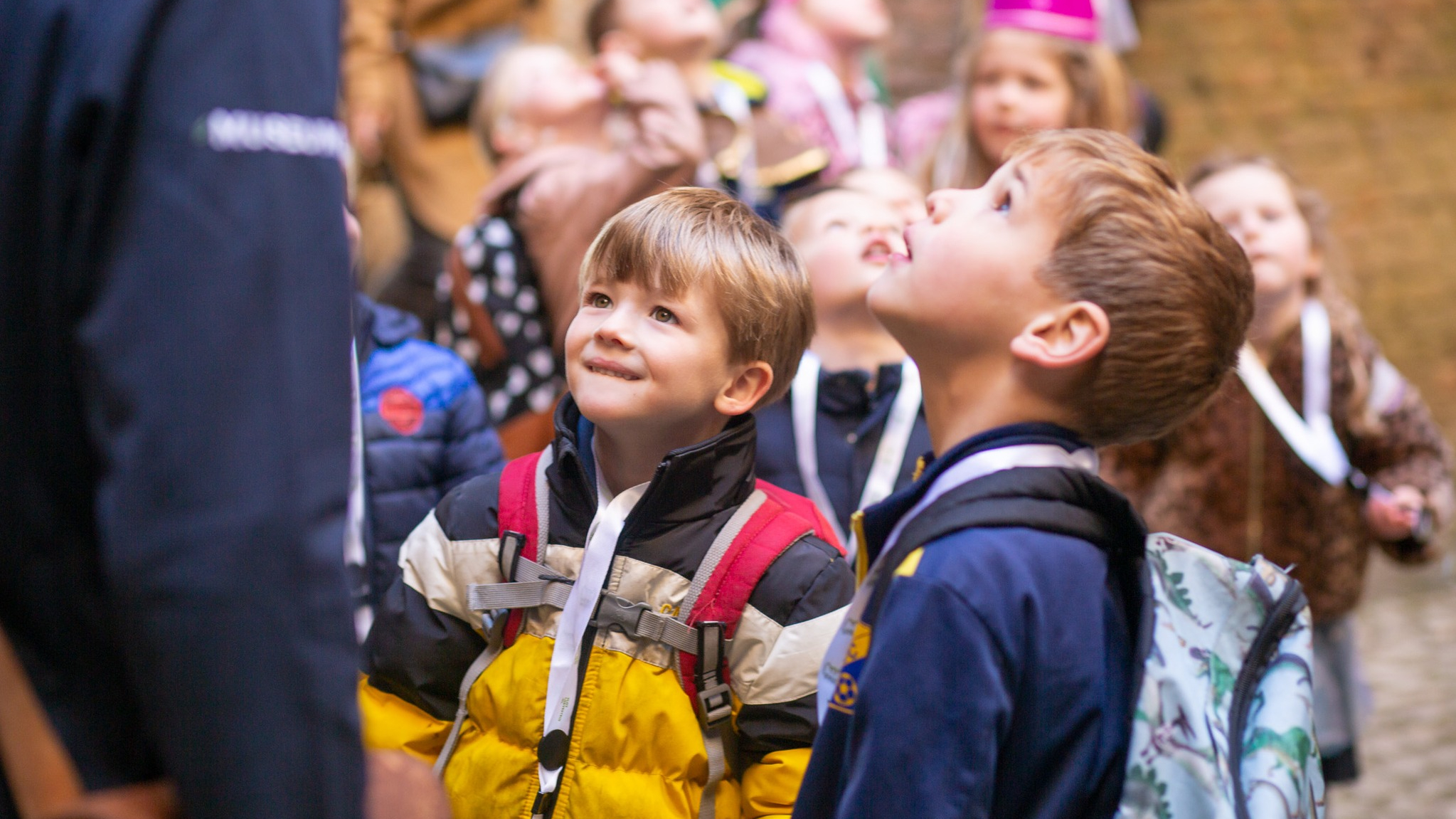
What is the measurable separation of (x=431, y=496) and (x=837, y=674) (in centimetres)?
115

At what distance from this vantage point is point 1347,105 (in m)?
6.93

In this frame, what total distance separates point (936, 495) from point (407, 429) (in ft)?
3.94

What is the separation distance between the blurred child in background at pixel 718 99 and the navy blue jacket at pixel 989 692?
2376 millimetres

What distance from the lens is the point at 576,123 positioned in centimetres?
374

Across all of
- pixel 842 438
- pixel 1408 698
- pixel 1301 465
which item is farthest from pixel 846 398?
pixel 1408 698

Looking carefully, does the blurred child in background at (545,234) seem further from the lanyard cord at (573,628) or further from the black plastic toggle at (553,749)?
the black plastic toggle at (553,749)

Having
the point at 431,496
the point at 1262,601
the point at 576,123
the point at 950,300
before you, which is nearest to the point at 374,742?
the point at 431,496

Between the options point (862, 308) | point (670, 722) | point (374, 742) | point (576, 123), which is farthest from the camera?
point (576, 123)

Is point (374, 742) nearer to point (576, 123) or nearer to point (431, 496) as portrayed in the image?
point (431, 496)

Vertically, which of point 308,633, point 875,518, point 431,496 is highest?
point 308,633

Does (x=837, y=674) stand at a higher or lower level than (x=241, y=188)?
lower

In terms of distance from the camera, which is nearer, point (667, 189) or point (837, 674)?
point (837, 674)

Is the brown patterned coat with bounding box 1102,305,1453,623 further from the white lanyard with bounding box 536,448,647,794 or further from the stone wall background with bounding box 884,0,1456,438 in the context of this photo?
the stone wall background with bounding box 884,0,1456,438

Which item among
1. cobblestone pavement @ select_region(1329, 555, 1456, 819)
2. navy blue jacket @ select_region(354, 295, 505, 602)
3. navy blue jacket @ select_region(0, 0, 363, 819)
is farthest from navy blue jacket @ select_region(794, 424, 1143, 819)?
cobblestone pavement @ select_region(1329, 555, 1456, 819)
